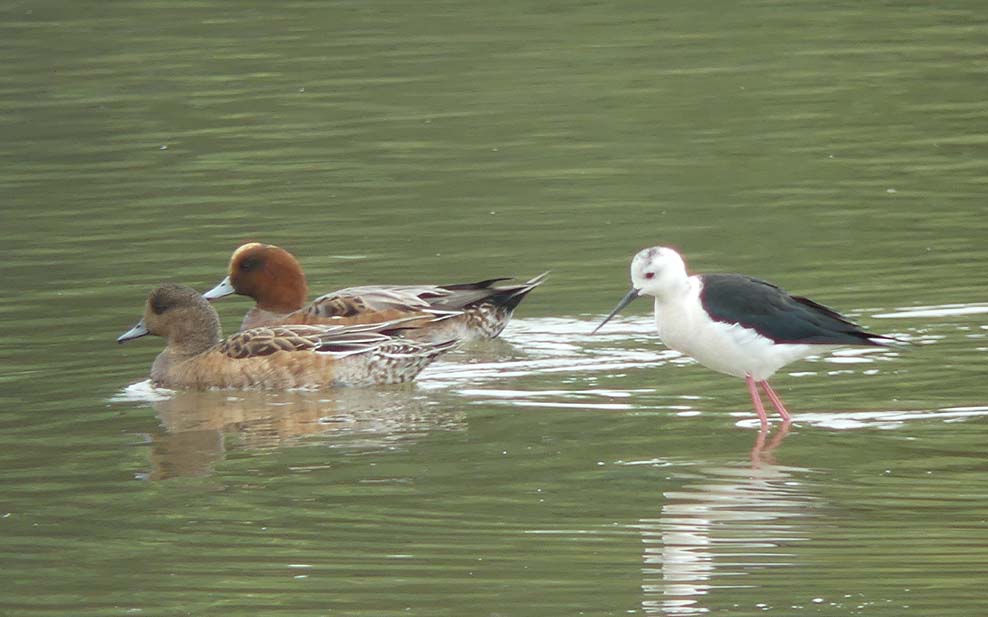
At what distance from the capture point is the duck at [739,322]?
986cm

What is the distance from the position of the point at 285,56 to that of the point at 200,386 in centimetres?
1257

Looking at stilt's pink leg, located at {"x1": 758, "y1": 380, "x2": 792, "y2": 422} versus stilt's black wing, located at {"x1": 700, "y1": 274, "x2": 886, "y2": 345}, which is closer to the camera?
stilt's black wing, located at {"x1": 700, "y1": 274, "x2": 886, "y2": 345}

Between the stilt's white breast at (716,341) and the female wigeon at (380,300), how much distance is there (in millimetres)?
2493

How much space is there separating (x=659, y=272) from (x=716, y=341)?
0.43m

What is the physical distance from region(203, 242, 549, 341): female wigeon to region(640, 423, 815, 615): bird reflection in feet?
10.9

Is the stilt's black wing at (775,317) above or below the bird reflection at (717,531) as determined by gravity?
above

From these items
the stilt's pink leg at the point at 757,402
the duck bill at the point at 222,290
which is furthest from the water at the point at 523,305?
the duck bill at the point at 222,290

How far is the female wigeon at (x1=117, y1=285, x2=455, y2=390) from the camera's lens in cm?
1158

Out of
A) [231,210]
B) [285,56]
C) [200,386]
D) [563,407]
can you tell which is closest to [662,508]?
[563,407]

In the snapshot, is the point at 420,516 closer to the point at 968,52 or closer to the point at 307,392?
the point at 307,392

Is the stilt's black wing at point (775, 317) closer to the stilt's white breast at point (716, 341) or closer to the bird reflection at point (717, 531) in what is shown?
the stilt's white breast at point (716, 341)

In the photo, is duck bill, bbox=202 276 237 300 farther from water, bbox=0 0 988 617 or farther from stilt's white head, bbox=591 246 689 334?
stilt's white head, bbox=591 246 689 334

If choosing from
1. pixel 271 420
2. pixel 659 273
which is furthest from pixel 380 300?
pixel 659 273

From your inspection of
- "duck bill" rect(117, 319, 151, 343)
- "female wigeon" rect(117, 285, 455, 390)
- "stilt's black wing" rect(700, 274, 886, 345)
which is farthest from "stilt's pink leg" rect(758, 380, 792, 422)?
"duck bill" rect(117, 319, 151, 343)
